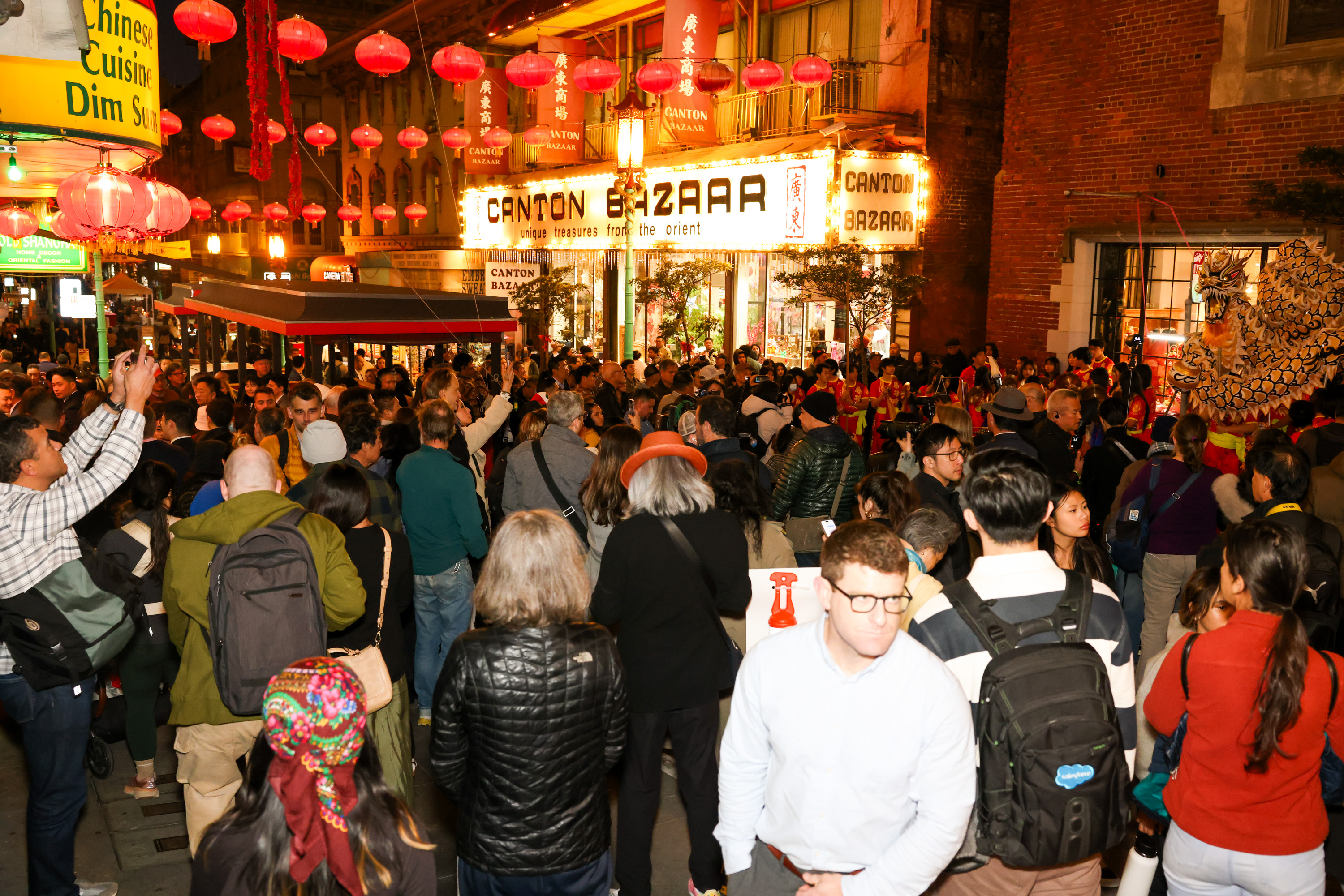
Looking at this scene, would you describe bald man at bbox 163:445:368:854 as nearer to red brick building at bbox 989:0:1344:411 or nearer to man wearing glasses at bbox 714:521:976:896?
man wearing glasses at bbox 714:521:976:896

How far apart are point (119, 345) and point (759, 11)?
21.8 meters

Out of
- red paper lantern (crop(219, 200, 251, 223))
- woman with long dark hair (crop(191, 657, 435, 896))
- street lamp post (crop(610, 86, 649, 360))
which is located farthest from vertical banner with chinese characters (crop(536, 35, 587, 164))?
woman with long dark hair (crop(191, 657, 435, 896))

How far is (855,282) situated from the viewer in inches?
602

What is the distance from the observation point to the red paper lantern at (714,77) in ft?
53.4

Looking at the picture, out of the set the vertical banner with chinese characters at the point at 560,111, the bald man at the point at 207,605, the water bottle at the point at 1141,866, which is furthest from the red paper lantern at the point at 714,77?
the water bottle at the point at 1141,866

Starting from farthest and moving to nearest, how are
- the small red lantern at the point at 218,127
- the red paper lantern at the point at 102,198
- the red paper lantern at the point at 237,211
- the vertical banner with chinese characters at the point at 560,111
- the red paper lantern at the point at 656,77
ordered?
the red paper lantern at the point at 237,211 → the vertical banner with chinese characters at the point at 560,111 → the small red lantern at the point at 218,127 → the red paper lantern at the point at 656,77 → the red paper lantern at the point at 102,198

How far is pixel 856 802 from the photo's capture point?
270cm

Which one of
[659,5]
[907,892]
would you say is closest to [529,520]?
[907,892]

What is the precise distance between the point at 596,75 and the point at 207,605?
12.4 metres

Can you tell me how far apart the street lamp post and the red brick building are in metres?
5.61

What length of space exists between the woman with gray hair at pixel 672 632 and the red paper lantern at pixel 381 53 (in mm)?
10363

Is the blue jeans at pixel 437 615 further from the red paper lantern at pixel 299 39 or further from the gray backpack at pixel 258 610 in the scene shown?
the red paper lantern at pixel 299 39

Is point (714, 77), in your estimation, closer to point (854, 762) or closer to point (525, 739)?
point (525, 739)

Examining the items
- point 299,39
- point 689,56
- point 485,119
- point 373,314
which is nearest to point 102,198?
point 299,39
